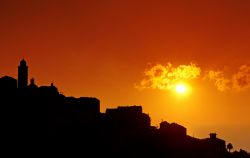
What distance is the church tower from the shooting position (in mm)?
75188

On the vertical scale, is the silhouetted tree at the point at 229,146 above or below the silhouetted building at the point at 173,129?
above

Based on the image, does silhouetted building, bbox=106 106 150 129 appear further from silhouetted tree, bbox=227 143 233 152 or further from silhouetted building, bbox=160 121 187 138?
silhouetted tree, bbox=227 143 233 152

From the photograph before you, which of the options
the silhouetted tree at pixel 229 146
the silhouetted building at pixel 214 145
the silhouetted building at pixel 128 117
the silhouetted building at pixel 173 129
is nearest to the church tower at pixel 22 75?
the silhouetted building at pixel 128 117

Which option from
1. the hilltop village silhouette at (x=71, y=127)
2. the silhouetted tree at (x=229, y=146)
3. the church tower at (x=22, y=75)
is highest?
the church tower at (x=22, y=75)

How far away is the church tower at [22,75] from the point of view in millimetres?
75188

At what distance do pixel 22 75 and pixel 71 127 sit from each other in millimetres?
12430

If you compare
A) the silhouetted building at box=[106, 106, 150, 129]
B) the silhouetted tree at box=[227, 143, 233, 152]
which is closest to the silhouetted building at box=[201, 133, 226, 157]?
the silhouetted tree at box=[227, 143, 233, 152]

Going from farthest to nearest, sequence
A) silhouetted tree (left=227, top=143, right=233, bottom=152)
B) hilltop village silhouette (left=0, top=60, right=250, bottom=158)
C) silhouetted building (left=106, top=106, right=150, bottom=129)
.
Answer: silhouetted tree (left=227, top=143, right=233, bottom=152), silhouetted building (left=106, top=106, right=150, bottom=129), hilltop village silhouette (left=0, top=60, right=250, bottom=158)

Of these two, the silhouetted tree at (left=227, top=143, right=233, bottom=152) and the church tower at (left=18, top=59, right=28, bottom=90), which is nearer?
the church tower at (left=18, top=59, right=28, bottom=90)

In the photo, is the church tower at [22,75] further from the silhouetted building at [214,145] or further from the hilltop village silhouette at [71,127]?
the silhouetted building at [214,145]

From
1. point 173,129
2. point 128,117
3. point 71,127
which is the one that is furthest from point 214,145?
point 71,127

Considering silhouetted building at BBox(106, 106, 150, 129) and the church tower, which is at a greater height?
the church tower

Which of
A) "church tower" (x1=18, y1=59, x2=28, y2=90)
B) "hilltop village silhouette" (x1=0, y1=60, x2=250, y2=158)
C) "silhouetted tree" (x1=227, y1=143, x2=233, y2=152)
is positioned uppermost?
"church tower" (x1=18, y1=59, x2=28, y2=90)

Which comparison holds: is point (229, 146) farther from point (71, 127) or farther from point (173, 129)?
point (71, 127)
